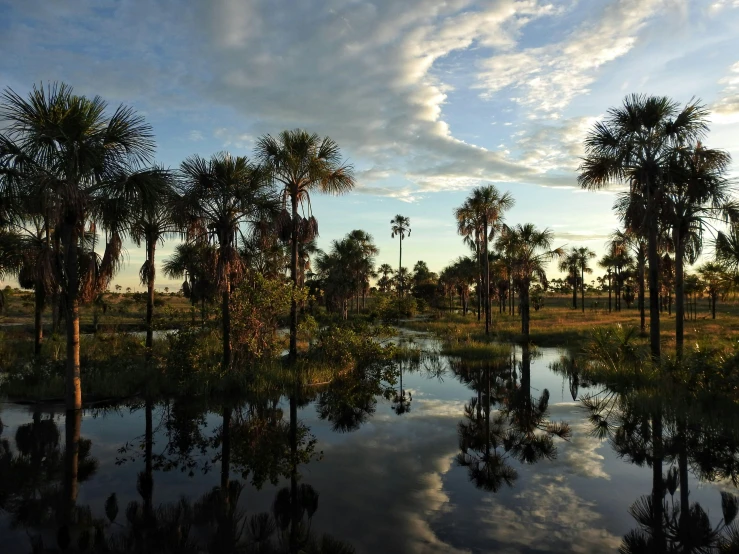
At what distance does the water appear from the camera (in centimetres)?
682

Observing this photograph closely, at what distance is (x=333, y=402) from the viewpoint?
1581 centimetres

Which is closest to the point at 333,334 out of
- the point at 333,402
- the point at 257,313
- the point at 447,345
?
the point at 257,313

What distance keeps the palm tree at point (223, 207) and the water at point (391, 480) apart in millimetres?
5237

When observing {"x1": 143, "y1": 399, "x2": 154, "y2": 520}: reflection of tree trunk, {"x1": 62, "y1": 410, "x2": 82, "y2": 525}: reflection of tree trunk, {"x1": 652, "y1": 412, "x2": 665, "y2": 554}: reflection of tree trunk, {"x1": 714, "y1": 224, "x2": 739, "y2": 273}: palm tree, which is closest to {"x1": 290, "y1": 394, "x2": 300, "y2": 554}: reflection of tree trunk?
{"x1": 143, "y1": 399, "x2": 154, "y2": 520}: reflection of tree trunk

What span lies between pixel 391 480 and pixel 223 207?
12.8 metres

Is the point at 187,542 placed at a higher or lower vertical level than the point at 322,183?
lower

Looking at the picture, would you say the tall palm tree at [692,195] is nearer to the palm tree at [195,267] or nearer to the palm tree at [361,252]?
the palm tree at [195,267]

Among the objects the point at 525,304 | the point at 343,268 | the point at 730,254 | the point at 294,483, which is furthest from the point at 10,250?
the point at 343,268

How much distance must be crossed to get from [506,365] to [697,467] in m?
14.8

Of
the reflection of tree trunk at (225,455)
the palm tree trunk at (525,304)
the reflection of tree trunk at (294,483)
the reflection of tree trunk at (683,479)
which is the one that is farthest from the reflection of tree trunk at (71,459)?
the palm tree trunk at (525,304)

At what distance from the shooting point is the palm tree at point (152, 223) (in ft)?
45.3

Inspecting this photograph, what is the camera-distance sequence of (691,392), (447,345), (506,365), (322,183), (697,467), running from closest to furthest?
(697,467) < (691,392) < (322,183) < (506,365) < (447,345)

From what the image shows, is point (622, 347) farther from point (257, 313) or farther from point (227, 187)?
point (227, 187)

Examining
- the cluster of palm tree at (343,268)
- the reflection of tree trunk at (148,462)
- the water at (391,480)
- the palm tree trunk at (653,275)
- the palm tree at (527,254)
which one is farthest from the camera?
the cluster of palm tree at (343,268)
